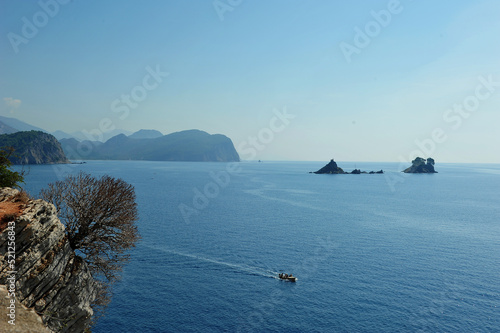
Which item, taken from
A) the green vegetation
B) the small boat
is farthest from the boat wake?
the green vegetation

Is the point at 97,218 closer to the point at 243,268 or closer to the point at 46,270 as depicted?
the point at 46,270

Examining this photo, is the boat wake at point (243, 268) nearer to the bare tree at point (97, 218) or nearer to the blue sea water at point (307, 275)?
the blue sea water at point (307, 275)

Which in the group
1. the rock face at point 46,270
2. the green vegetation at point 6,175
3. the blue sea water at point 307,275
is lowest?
the blue sea water at point 307,275

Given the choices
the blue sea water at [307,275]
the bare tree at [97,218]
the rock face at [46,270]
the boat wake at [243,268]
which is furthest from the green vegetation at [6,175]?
the boat wake at [243,268]

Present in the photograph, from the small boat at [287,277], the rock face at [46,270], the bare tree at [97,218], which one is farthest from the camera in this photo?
the small boat at [287,277]

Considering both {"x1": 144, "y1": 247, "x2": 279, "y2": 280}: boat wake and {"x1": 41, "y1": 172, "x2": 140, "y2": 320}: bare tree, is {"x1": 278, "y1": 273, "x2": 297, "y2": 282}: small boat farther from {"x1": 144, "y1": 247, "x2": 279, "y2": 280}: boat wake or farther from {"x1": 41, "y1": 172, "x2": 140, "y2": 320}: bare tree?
{"x1": 41, "y1": 172, "x2": 140, "y2": 320}: bare tree

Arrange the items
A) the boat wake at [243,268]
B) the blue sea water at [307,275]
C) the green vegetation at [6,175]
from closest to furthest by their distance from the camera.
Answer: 1. the green vegetation at [6,175]
2. the blue sea water at [307,275]
3. the boat wake at [243,268]

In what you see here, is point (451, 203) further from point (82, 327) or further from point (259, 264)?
point (82, 327)

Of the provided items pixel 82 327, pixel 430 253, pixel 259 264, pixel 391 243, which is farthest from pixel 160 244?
pixel 430 253

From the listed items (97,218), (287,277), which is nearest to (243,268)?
(287,277)
